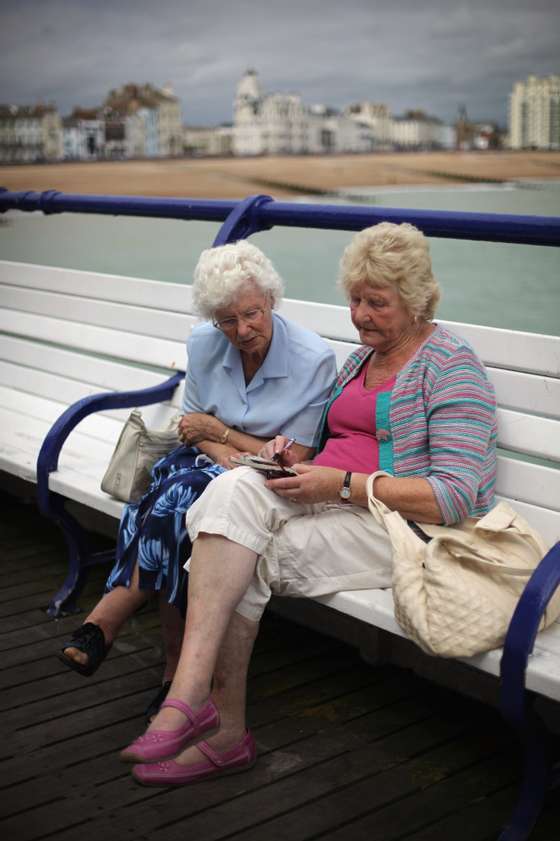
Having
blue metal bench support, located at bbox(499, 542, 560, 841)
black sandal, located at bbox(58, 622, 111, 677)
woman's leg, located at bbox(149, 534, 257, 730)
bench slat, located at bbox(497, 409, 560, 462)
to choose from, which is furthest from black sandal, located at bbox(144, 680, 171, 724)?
bench slat, located at bbox(497, 409, 560, 462)

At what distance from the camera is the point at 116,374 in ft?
11.4

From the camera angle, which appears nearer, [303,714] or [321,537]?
[321,537]

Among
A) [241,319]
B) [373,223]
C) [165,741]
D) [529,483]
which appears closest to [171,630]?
[165,741]

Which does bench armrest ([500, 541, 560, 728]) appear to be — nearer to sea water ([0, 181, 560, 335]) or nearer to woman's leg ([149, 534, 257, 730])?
woman's leg ([149, 534, 257, 730])

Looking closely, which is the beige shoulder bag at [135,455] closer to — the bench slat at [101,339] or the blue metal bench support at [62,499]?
the blue metal bench support at [62,499]

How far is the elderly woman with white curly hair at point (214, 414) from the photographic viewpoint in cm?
228

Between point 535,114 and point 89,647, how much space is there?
5613 mm

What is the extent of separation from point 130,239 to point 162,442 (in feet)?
48.7

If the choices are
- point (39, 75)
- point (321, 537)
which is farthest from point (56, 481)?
point (39, 75)

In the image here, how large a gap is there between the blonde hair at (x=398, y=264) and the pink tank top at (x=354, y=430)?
0.66 ft

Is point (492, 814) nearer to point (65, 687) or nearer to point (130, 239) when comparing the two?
point (65, 687)

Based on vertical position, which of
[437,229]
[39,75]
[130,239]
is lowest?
[130,239]

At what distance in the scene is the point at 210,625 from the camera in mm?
2020

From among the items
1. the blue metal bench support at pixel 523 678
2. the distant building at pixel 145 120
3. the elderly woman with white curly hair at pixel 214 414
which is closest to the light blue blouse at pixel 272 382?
the elderly woman with white curly hair at pixel 214 414
